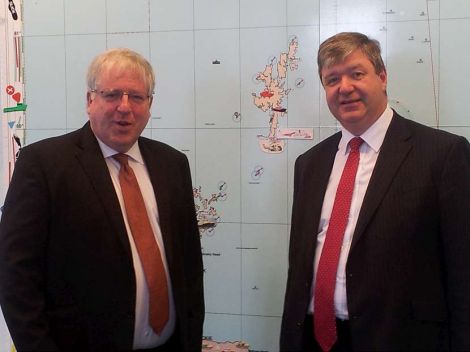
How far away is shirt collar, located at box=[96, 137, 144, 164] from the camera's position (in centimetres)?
155

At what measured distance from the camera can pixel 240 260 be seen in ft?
6.83

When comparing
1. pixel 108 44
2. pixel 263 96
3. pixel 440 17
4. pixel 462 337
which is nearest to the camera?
pixel 462 337

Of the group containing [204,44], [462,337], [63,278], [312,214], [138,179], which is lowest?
[462,337]

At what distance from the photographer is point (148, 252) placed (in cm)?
149

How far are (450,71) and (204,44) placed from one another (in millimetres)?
1052

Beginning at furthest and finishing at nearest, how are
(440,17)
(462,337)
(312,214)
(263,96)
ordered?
(263,96)
(440,17)
(312,214)
(462,337)

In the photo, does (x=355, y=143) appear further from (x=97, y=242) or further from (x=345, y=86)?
(x=97, y=242)

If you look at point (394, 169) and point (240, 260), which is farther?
point (240, 260)

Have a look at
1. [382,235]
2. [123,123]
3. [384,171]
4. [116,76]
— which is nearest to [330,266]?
[382,235]

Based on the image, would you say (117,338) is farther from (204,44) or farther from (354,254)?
(204,44)

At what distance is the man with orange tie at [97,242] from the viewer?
4.53 ft

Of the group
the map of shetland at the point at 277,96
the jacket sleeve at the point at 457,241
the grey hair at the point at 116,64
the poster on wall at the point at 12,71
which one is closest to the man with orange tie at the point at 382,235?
the jacket sleeve at the point at 457,241

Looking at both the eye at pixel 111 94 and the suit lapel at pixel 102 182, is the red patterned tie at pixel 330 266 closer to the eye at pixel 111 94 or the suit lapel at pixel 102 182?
the suit lapel at pixel 102 182

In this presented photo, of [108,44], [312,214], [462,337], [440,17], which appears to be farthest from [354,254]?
[108,44]
